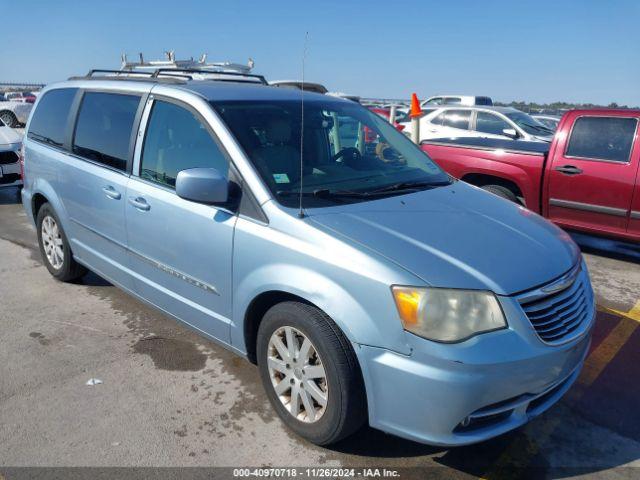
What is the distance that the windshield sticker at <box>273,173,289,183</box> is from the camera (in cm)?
289

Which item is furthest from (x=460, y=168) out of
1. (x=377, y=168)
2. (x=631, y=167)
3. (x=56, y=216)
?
(x=56, y=216)

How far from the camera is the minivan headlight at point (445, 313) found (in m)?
2.24

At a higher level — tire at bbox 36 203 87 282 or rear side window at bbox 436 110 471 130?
rear side window at bbox 436 110 471 130

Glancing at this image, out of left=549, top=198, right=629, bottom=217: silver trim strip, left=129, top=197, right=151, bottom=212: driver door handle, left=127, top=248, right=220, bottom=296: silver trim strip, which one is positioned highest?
left=129, top=197, right=151, bottom=212: driver door handle

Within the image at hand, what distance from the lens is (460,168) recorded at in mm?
6727

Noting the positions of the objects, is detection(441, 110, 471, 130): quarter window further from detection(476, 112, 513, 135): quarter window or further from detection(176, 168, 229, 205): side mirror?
detection(176, 168, 229, 205): side mirror

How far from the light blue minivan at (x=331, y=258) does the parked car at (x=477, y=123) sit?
8970 mm

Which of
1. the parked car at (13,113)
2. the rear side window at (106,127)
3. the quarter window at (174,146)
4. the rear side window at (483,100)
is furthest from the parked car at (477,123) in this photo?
the parked car at (13,113)

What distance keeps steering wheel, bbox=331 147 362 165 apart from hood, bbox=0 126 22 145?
7.41 m

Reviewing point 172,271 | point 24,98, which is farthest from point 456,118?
point 24,98

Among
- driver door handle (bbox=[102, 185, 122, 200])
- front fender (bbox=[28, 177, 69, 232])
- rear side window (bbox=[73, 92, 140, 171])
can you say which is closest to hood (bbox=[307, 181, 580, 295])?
driver door handle (bbox=[102, 185, 122, 200])

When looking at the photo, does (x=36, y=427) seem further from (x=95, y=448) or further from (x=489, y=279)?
(x=489, y=279)

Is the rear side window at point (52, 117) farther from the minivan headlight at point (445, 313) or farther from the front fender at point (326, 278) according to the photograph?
the minivan headlight at point (445, 313)

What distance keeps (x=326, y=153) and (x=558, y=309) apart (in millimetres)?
1635
